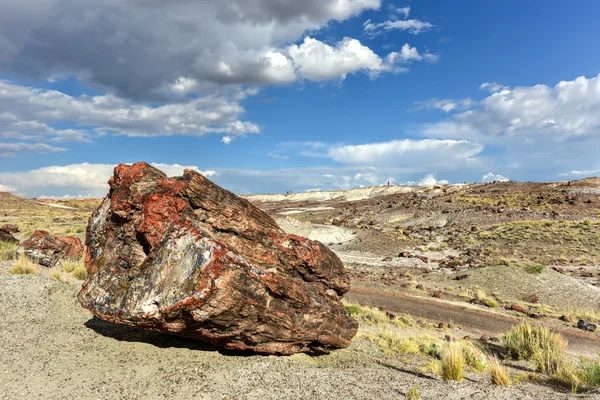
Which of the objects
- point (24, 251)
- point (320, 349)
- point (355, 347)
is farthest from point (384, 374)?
point (24, 251)

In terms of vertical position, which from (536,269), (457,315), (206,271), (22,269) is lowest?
(457,315)

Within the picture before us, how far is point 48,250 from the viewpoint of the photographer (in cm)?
1855

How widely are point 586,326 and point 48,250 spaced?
26583mm

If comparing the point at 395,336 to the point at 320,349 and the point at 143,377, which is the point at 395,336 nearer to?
the point at 320,349

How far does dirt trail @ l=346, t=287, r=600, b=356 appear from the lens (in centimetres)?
1569

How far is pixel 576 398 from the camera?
676 centimetres

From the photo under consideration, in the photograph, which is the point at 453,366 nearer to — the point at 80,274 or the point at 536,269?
the point at 80,274

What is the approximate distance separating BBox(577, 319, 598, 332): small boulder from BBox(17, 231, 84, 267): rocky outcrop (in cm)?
2557

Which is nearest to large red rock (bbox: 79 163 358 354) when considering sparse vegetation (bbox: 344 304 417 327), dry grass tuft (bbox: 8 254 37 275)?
sparse vegetation (bbox: 344 304 417 327)

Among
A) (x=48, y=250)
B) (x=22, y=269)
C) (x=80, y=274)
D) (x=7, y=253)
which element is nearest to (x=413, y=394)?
(x=80, y=274)

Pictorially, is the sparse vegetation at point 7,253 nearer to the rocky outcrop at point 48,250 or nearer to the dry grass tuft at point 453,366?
the rocky outcrop at point 48,250

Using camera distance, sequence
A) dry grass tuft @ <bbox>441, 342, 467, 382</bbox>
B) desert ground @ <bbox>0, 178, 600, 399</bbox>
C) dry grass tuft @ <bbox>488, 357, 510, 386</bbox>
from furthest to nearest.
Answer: dry grass tuft @ <bbox>441, 342, 467, 382</bbox> < dry grass tuft @ <bbox>488, 357, 510, 386</bbox> < desert ground @ <bbox>0, 178, 600, 399</bbox>

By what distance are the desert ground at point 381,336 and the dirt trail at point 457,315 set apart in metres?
0.08

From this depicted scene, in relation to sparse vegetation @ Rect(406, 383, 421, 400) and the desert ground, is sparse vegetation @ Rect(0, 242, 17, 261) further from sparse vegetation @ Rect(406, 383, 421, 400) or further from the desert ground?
sparse vegetation @ Rect(406, 383, 421, 400)
